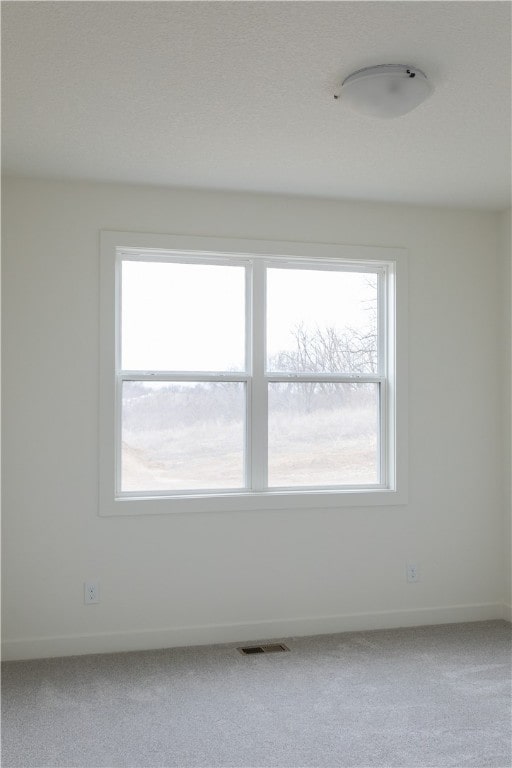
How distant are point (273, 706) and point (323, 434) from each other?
1773 millimetres

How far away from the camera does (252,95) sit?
3057 mm

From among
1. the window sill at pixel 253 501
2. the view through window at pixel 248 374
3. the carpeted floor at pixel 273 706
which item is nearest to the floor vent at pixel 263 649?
the carpeted floor at pixel 273 706

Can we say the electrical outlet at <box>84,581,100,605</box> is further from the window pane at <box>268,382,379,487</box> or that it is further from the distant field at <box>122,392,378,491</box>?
the window pane at <box>268,382,379,487</box>

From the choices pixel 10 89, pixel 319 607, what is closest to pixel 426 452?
pixel 319 607

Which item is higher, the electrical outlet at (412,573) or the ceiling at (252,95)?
the ceiling at (252,95)

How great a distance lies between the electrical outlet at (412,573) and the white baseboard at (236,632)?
0.19 meters

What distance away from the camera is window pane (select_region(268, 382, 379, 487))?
15.4ft

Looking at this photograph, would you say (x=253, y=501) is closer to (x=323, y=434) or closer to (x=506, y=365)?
(x=323, y=434)

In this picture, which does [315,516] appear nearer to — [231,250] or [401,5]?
[231,250]

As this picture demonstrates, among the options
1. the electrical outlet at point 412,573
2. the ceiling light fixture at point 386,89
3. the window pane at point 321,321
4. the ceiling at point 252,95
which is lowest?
the electrical outlet at point 412,573

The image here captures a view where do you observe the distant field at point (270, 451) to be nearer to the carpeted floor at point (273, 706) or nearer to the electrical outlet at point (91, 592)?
the electrical outlet at point (91, 592)

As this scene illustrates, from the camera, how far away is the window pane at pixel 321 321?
4730 millimetres

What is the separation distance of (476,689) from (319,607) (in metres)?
1.16

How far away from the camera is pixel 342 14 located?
2420 millimetres
